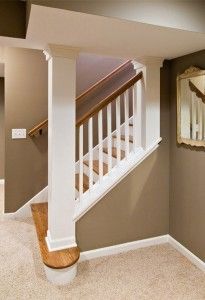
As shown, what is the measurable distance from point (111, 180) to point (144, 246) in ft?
2.65

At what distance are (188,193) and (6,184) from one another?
2.17 metres

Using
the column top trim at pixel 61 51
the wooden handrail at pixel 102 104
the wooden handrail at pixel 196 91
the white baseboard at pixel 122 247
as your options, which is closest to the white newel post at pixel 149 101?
the wooden handrail at pixel 102 104

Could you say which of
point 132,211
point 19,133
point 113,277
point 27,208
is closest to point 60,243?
point 113,277

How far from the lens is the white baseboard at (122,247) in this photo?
2.52 metres

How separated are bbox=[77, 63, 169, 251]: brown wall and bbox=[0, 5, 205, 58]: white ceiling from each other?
516mm

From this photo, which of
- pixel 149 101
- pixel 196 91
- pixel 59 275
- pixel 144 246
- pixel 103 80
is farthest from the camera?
pixel 103 80

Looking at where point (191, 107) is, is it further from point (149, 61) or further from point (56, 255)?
point (56, 255)

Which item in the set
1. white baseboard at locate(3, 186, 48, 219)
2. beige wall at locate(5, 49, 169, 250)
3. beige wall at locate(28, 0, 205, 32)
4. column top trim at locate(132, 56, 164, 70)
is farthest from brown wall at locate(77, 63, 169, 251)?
white baseboard at locate(3, 186, 48, 219)

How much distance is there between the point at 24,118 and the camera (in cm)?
336

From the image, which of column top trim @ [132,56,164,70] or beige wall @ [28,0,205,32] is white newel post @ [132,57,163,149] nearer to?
column top trim @ [132,56,164,70]

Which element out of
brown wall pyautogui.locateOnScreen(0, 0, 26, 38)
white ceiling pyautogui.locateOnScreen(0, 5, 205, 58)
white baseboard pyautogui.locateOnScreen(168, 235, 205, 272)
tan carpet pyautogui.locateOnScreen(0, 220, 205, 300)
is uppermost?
brown wall pyautogui.locateOnScreen(0, 0, 26, 38)

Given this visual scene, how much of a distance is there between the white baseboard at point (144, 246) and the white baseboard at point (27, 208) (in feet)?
3.99

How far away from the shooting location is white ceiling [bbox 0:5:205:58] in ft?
5.27

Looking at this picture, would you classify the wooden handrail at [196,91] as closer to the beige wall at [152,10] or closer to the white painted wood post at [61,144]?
the beige wall at [152,10]
